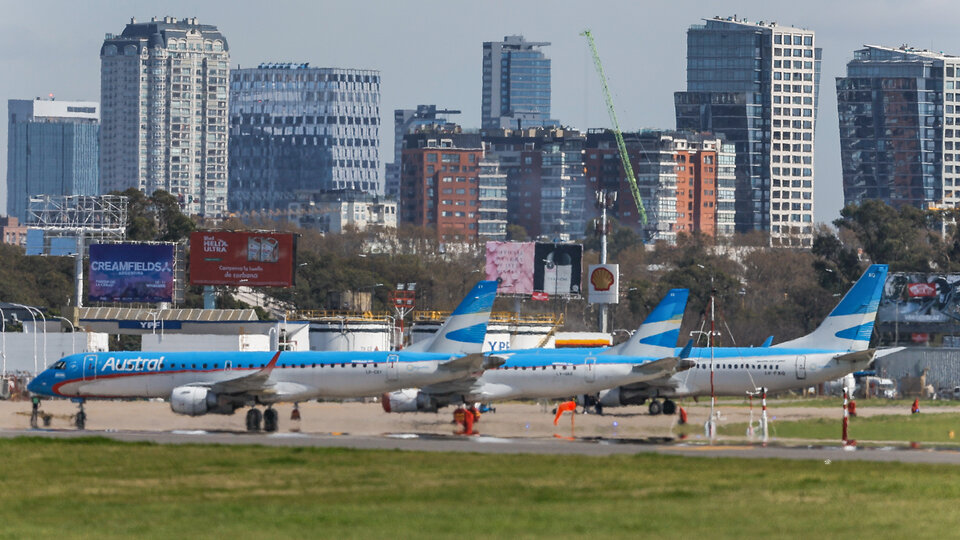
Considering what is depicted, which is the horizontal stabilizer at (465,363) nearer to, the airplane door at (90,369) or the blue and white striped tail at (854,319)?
the airplane door at (90,369)

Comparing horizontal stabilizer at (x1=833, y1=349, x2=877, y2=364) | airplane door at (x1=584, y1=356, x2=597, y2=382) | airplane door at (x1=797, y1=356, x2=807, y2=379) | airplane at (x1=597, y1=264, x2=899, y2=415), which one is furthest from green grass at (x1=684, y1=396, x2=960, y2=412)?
airplane door at (x1=584, y1=356, x2=597, y2=382)

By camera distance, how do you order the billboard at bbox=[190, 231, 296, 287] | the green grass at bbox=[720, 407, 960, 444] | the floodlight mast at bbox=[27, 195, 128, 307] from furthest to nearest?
the floodlight mast at bbox=[27, 195, 128, 307] → the billboard at bbox=[190, 231, 296, 287] → the green grass at bbox=[720, 407, 960, 444]

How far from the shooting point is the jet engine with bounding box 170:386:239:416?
204 feet

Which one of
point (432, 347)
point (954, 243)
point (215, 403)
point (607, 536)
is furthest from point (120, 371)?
point (954, 243)

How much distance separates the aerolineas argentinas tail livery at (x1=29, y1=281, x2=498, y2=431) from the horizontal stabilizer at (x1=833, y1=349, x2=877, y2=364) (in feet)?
56.6

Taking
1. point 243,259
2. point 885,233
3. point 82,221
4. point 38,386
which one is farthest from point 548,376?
point 885,233

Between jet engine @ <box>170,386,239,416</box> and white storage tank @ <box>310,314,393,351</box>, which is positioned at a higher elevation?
white storage tank @ <box>310,314,393,351</box>

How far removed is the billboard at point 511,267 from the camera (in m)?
137

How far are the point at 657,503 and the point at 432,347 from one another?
3544cm

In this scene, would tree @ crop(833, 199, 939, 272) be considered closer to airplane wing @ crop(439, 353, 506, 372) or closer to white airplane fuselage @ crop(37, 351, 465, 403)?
airplane wing @ crop(439, 353, 506, 372)

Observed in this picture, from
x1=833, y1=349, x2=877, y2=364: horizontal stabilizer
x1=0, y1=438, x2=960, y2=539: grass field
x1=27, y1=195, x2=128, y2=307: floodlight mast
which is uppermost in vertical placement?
x1=27, y1=195, x2=128, y2=307: floodlight mast

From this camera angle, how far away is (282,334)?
366 feet

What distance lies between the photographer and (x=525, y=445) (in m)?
51.8

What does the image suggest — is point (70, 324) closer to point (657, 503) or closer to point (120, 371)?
point (120, 371)
